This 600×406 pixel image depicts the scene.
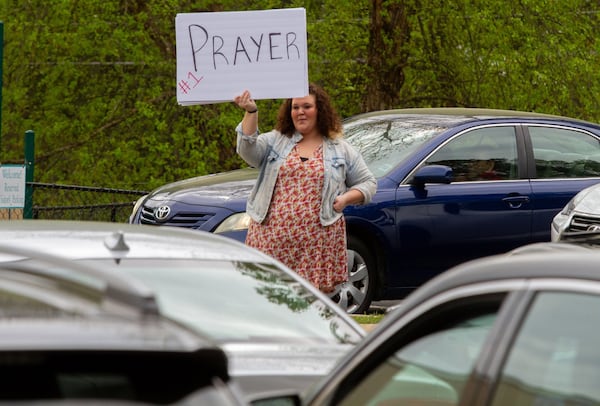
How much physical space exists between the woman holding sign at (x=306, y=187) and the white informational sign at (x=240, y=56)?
0.29m

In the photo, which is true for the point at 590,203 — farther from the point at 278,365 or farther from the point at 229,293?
the point at 278,365

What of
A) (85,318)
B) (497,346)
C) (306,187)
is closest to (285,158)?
(306,187)

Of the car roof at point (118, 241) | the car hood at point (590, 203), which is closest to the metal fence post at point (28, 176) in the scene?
the car hood at point (590, 203)

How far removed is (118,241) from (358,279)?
22.4 feet

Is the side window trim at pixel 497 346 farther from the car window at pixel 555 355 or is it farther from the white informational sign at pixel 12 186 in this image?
the white informational sign at pixel 12 186

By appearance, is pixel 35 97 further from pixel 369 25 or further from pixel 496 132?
pixel 496 132

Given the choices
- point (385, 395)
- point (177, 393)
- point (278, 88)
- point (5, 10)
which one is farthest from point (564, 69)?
point (177, 393)

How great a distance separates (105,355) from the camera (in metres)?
2.29

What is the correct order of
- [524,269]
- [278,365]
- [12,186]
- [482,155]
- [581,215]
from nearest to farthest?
1. [524,269]
2. [278,365]
3. [581,215]
4. [482,155]
5. [12,186]

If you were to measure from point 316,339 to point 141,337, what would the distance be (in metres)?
2.77

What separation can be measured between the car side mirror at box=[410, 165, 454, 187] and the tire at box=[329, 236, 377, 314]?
2.14ft

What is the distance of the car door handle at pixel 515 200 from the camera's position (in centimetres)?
1239

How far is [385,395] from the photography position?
12.0 ft

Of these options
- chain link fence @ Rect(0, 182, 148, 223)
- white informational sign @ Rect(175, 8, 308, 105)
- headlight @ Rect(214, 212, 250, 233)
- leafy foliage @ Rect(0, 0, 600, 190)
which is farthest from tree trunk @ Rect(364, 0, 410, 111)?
white informational sign @ Rect(175, 8, 308, 105)
